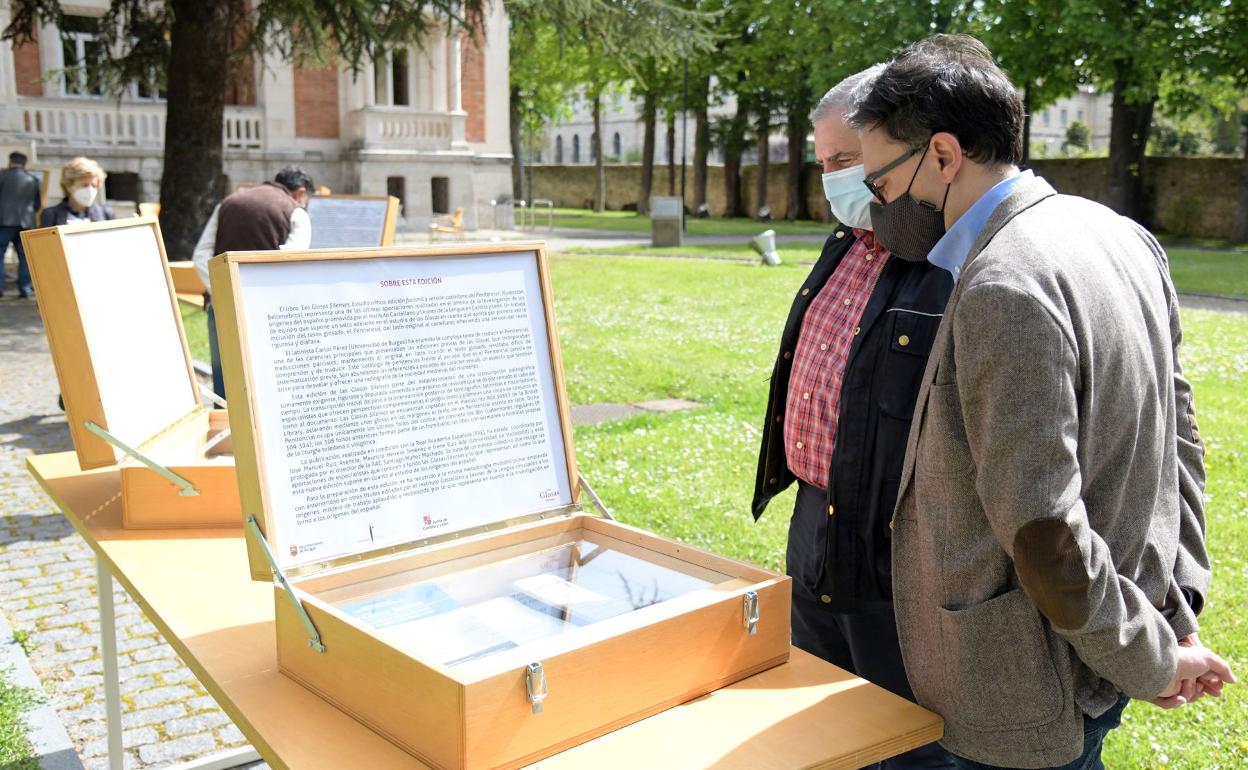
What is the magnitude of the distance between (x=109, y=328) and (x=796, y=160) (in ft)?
136

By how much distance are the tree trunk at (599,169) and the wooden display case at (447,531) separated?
1910 inches

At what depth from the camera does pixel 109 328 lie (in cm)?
299

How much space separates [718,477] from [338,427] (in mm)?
5206

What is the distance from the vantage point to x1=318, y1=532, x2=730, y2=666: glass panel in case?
1965 millimetres

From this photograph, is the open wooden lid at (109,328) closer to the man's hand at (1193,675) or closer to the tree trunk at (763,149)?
the man's hand at (1193,675)

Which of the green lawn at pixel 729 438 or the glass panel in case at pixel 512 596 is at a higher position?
the glass panel in case at pixel 512 596

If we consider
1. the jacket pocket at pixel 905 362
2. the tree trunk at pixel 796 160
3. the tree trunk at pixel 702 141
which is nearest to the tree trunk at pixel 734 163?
the tree trunk at pixel 702 141

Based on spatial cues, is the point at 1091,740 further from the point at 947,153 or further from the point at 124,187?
the point at 124,187

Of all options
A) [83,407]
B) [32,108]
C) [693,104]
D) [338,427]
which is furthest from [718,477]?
[693,104]

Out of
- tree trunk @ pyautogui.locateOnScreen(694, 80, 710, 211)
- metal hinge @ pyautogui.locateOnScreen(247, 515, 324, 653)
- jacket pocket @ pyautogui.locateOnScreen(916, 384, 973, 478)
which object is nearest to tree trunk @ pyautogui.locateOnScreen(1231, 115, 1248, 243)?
tree trunk @ pyautogui.locateOnScreen(694, 80, 710, 211)

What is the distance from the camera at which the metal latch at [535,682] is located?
64.8 inches

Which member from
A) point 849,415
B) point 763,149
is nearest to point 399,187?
point 763,149

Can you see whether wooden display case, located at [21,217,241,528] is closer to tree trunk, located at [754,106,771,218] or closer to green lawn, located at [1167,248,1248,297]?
green lawn, located at [1167,248,1248,297]

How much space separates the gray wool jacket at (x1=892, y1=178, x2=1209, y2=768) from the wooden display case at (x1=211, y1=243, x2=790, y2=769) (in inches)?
12.8
